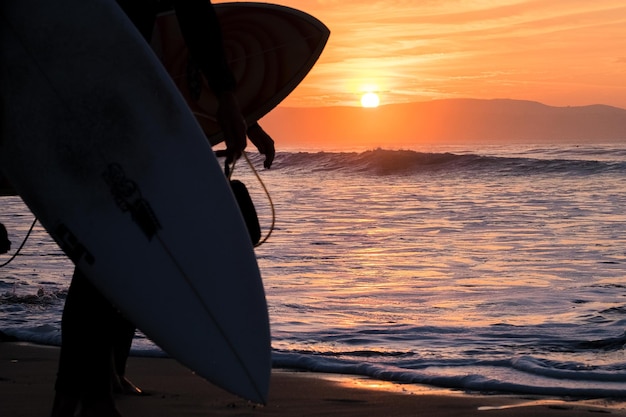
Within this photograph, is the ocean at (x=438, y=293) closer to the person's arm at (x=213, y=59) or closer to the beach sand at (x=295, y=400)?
the beach sand at (x=295, y=400)

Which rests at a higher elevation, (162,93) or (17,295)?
(162,93)

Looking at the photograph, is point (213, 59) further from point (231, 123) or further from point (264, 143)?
A: point (264, 143)

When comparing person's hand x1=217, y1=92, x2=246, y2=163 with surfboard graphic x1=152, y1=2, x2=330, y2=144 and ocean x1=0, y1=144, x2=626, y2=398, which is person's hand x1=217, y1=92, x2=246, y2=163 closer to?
surfboard graphic x1=152, y1=2, x2=330, y2=144

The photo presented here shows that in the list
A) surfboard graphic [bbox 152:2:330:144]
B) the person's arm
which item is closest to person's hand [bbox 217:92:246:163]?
the person's arm

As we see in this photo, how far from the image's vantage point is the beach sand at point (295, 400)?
11.5 ft

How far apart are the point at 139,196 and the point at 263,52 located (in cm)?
195

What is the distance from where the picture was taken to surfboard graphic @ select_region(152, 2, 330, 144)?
176 inches

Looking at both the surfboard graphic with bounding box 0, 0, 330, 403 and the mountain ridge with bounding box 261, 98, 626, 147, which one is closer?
the surfboard graphic with bounding box 0, 0, 330, 403

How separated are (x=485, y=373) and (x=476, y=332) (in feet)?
3.58

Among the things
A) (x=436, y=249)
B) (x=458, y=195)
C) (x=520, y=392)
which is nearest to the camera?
(x=520, y=392)

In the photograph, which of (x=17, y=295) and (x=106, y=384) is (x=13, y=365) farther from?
(x=17, y=295)

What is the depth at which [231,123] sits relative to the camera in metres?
2.91

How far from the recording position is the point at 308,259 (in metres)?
9.19

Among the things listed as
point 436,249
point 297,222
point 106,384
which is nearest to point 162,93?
point 106,384
